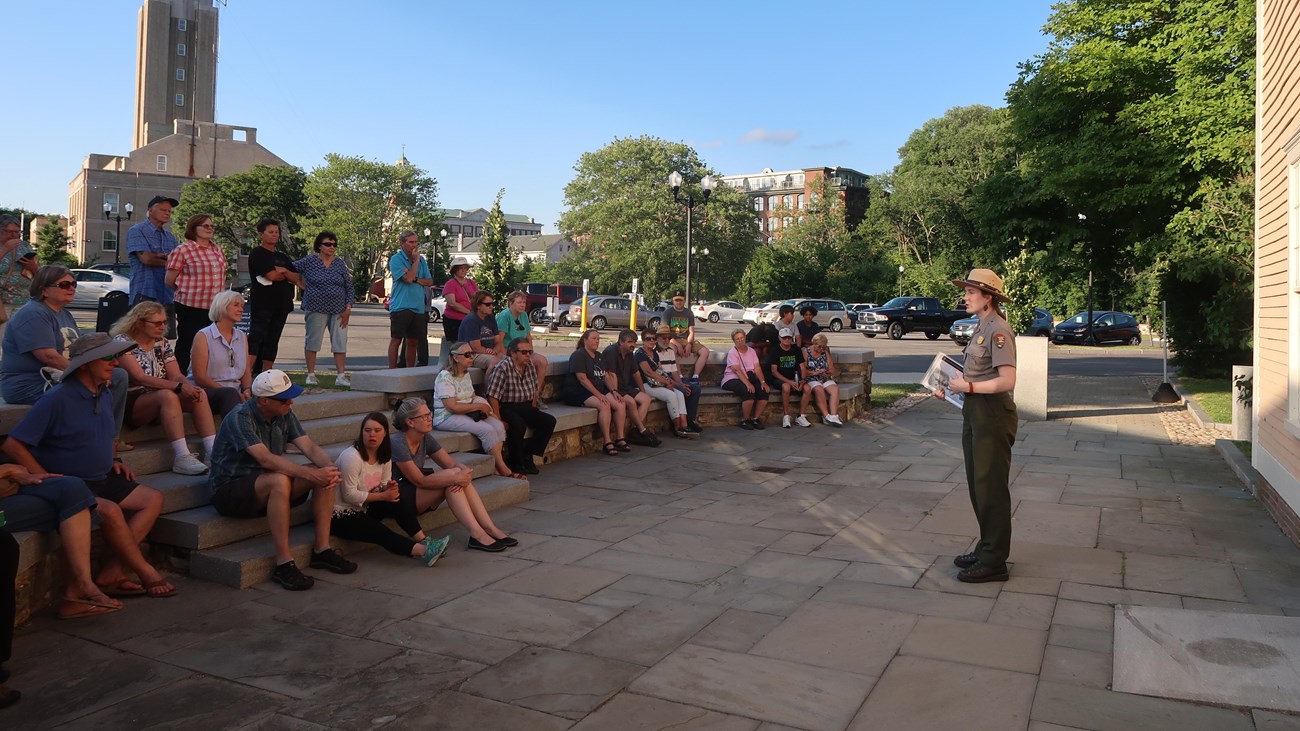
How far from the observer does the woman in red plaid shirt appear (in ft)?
24.1

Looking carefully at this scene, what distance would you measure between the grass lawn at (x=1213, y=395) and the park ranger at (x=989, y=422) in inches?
374

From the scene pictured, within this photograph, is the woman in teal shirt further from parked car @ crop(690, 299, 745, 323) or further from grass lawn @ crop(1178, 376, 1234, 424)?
parked car @ crop(690, 299, 745, 323)

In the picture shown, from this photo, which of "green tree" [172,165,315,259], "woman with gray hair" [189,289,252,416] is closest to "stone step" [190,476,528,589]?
"woman with gray hair" [189,289,252,416]

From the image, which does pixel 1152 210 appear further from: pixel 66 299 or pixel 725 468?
pixel 66 299

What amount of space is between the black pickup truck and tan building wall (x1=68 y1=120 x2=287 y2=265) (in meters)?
68.6

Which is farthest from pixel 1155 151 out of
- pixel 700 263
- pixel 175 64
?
pixel 175 64

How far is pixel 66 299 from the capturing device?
18.8 ft

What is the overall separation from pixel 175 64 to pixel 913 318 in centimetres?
8798

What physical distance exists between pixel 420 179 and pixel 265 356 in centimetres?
7087

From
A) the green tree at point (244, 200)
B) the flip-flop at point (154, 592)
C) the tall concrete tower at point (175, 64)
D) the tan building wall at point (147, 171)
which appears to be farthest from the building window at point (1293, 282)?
the tall concrete tower at point (175, 64)

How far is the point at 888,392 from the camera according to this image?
1658cm

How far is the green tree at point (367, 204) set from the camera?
72.4 m

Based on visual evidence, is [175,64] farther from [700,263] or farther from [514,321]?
[514,321]

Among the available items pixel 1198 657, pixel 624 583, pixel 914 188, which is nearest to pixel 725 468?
pixel 624 583
